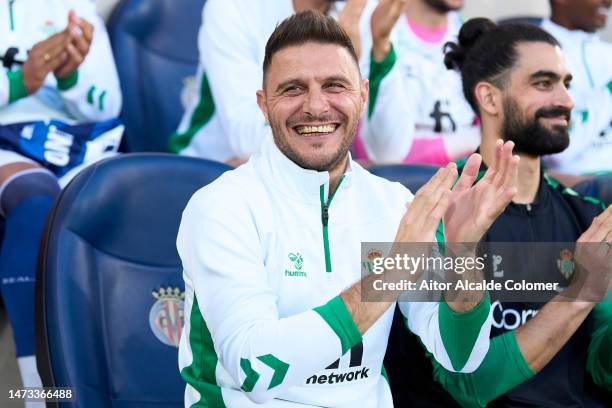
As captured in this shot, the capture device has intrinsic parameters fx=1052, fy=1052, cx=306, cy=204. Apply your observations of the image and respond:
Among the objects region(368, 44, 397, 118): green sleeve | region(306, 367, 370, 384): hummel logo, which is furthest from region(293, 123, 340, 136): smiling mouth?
region(368, 44, 397, 118): green sleeve

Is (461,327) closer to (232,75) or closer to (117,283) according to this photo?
(117,283)

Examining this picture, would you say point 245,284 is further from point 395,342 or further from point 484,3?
point 484,3

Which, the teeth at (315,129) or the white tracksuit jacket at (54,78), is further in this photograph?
the white tracksuit jacket at (54,78)

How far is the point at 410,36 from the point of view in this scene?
3.19 meters

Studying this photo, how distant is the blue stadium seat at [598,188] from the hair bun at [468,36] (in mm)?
402

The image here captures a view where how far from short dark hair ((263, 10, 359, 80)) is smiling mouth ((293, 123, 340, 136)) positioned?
0.12 m

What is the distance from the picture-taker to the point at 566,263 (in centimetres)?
217

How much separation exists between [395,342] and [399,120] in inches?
37.5

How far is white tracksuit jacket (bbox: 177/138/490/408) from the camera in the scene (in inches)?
60.1

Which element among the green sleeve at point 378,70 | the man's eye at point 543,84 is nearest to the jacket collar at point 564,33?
the green sleeve at point 378,70

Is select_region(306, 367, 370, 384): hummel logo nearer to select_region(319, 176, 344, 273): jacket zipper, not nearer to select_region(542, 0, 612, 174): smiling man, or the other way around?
select_region(319, 176, 344, 273): jacket zipper

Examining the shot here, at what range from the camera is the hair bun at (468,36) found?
2.43 m

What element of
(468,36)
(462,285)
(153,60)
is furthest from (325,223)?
(153,60)

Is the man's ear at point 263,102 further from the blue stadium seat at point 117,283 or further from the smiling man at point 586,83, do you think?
the smiling man at point 586,83
